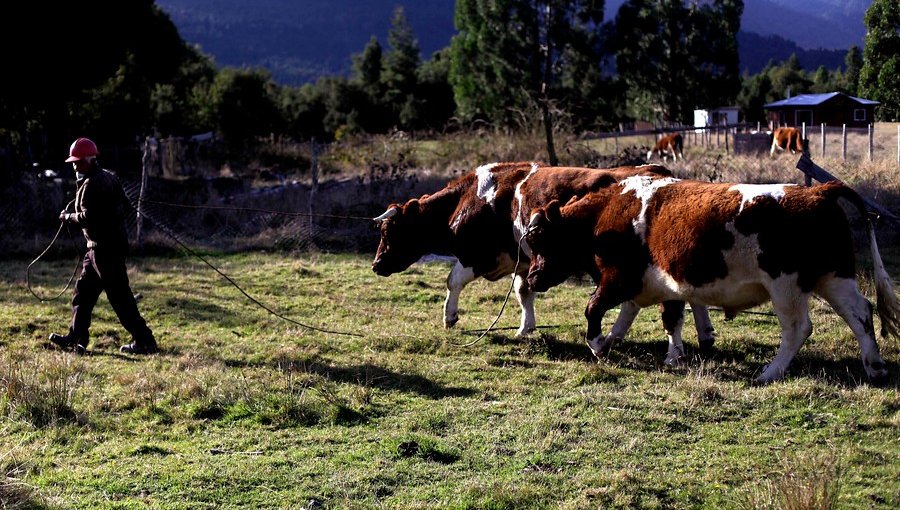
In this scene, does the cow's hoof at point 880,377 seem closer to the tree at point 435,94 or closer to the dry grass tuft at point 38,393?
the dry grass tuft at point 38,393

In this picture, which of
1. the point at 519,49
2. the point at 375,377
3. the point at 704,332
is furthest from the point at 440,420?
the point at 519,49

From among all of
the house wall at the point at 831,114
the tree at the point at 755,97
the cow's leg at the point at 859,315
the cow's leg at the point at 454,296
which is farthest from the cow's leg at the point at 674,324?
the tree at the point at 755,97

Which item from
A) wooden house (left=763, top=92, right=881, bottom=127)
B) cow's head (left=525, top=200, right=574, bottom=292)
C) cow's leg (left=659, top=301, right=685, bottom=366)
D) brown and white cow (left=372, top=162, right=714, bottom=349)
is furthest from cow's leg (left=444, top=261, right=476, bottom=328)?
wooden house (left=763, top=92, right=881, bottom=127)

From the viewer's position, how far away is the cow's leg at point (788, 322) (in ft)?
26.7

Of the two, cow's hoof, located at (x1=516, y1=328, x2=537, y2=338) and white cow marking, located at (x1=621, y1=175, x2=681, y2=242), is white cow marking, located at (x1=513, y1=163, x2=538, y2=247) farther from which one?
white cow marking, located at (x1=621, y1=175, x2=681, y2=242)

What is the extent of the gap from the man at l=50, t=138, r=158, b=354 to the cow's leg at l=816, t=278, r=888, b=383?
6.84 metres

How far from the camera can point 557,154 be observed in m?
22.1

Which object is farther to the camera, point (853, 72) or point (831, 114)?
point (853, 72)

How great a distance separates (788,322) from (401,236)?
5.01m

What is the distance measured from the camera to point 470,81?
157ft

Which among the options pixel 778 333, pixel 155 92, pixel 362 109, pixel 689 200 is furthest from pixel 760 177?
pixel 362 109

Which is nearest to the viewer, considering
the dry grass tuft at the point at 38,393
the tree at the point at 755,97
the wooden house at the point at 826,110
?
the dry grass tuft at the point at 38,393

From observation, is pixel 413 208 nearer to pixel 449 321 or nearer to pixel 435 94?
pixel 449 321

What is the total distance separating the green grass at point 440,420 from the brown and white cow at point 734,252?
540 millimetres
